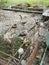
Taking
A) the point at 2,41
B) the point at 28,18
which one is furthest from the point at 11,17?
the point at 2,41

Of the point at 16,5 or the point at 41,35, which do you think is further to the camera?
the point at 16,5

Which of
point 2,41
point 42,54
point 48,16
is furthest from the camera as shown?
point 48,16

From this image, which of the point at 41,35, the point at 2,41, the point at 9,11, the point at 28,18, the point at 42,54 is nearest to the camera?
the point at 42,54

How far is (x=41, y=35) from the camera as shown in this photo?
4598 millimetres

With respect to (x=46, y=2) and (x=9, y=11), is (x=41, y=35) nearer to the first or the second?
(x=9, y=11)

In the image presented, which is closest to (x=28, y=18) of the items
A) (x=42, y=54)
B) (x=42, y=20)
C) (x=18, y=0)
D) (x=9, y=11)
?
(x=42, y=20)

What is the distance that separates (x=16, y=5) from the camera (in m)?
7.04

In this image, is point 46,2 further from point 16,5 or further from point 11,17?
point 11,17

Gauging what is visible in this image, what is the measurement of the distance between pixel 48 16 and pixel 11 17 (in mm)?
1179

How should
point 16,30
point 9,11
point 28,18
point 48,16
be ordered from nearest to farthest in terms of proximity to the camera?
point 16,30
point 48,16
point 28,18
point 9,11

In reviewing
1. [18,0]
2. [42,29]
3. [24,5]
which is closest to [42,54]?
[42,29]

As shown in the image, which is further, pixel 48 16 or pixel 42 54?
pixel 48 16

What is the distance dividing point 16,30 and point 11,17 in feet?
3.77

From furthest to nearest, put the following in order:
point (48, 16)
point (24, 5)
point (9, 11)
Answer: point (24, 5), point (9, 11), point (48, 16)
